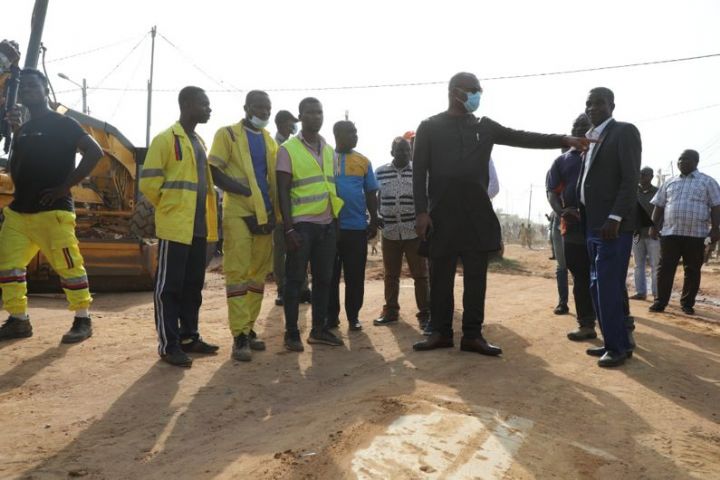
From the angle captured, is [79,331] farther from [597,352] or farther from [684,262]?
[684,262]

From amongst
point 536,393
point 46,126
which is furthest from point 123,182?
point 536,393

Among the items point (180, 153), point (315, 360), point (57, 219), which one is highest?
point (180, 153)

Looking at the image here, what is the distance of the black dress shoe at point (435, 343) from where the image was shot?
436 centimetres

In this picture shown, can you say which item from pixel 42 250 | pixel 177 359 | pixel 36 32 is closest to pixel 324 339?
pixel 177 359

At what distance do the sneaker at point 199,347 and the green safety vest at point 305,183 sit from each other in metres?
1.25

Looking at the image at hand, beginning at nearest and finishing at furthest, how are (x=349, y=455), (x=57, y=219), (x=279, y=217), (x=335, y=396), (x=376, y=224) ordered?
(x=349, y=455), (x=335, y=396), (x=57, y=219), (x=279, y=217), (x=376, y=224)

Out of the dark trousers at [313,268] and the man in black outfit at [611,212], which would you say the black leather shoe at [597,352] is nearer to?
the man in black outfit at [611,212]

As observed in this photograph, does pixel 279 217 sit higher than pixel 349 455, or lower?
higher

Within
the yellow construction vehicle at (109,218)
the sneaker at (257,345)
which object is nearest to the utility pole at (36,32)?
the yellow construction vehicle at (109,218)

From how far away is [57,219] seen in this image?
4.50m

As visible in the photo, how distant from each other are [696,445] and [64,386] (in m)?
3.61

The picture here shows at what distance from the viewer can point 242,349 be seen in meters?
4.27

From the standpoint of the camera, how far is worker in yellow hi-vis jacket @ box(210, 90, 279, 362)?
4297 mm

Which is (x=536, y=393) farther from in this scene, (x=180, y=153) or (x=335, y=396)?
(x=180, y=153)
